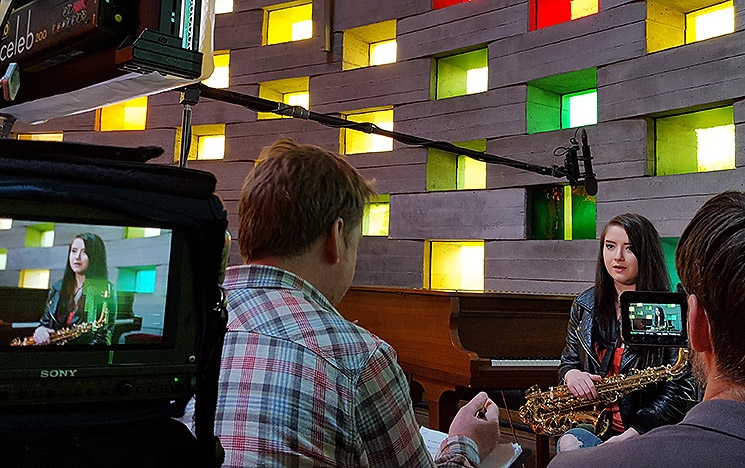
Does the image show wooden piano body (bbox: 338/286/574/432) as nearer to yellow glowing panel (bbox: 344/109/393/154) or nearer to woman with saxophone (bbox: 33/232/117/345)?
woman with saxophone (bbox: 33/232/117/345)

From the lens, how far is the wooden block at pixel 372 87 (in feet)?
20.3

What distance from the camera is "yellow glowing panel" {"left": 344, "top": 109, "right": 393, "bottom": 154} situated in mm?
6699

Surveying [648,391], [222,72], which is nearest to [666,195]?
[648,391]

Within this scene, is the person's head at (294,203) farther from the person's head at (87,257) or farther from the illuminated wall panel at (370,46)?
the illuminated wall panel at (370,46)

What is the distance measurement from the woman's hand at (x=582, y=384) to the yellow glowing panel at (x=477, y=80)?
428 cm

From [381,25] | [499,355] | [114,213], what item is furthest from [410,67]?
[114,213]

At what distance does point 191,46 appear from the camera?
0.77 m

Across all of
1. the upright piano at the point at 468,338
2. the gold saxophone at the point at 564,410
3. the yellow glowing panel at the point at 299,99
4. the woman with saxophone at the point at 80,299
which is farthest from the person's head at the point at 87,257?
the yellow glowing panel at the point at 299,99

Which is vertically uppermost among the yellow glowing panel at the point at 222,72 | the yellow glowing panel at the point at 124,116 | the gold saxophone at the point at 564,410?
the yellow glowing panel at the point at 222,72

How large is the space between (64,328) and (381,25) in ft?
21.3

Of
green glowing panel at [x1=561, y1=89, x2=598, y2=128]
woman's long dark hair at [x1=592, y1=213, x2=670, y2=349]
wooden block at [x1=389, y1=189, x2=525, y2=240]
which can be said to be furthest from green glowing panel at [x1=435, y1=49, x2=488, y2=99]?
woman's long dark hair at [x1=592, y1=213, x2=670, y2=349]

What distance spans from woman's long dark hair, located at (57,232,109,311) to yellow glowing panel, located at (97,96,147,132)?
7.59 m

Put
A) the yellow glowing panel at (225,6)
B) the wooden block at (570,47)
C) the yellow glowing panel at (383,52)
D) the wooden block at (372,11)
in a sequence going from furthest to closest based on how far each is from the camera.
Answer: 1. the yellow glowing panel at (225,6)
2. the yellow glowing panel at (383,52)
3. the wooden block at (372,11)
4. the wooden block at (570,47)

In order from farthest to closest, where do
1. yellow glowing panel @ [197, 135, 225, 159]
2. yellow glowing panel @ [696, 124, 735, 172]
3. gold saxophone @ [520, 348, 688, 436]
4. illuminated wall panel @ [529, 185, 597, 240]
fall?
yellow glowing panel @ [197, 135, 225, 159], illuminated wall panel @ [529, 185, 597, 240], yellow glowing panel @ [696, 124, 735, 172], gold saxophone @ [520, 348, 688, 436]
